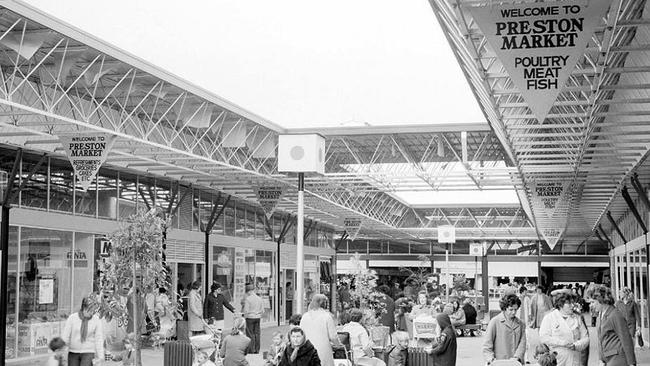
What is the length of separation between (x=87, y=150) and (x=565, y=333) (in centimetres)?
1006

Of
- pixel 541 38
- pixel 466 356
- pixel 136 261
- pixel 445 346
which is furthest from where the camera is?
pixel 466 356

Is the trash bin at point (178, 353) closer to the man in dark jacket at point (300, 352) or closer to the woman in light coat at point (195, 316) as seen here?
the woman in light coat at point (195, 316)

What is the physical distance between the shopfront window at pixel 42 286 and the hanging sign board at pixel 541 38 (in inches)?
578

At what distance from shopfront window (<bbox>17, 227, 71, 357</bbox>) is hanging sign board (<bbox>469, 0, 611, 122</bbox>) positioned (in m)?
14.7

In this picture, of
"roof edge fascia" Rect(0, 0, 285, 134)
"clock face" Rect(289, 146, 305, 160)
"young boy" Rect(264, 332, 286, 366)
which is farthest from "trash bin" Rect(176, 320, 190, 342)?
"clock face" Rect(289, 146, 305, 160)

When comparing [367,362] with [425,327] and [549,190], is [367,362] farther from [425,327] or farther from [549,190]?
[549,190]

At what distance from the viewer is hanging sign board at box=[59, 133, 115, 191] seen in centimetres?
1761

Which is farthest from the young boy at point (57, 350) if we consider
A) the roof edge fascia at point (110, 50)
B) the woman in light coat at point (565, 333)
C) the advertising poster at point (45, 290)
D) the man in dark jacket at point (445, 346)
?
the advertising poster at point (45, 290)

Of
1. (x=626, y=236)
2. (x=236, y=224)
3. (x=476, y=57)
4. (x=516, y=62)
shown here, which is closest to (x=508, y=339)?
(x=476, y=57)

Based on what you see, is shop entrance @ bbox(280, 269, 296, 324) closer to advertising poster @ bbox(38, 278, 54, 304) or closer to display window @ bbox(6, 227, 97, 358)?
display window @ bbox(6, 227, 97, 358)

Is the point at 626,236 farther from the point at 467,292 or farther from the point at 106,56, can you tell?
the point at 106,56

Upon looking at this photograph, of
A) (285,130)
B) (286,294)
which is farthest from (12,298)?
(286,294)

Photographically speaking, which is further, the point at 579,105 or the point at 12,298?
the point at 12,298

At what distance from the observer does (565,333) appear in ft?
37.1
